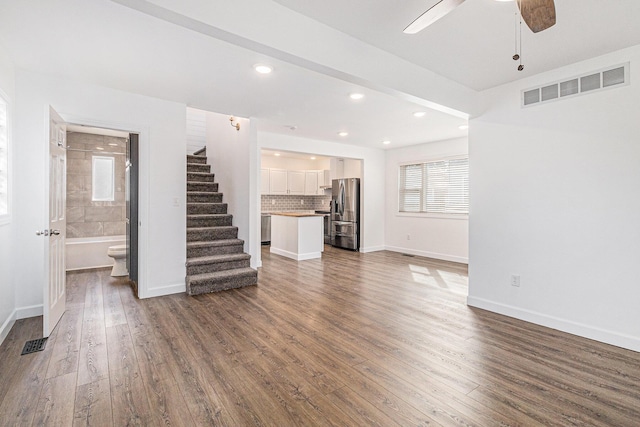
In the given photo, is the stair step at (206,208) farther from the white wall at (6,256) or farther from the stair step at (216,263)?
the white wall at (6,256)

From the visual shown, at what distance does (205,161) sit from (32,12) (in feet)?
14.9

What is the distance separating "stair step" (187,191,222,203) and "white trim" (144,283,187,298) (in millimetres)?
1842

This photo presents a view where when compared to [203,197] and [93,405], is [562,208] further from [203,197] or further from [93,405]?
[203,197]

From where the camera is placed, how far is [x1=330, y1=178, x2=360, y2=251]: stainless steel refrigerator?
7.59 metres

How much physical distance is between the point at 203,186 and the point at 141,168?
1.95 meters

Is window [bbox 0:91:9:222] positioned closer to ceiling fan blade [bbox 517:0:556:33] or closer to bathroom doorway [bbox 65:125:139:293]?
bathroom doorway [bbox 65:125:139:293]

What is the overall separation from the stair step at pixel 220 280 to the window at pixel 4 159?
1.93 m

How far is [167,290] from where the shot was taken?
13.2 ft

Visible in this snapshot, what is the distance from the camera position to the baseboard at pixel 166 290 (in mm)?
3877

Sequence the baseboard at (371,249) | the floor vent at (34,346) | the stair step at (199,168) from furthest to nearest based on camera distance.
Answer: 1. the baseboard at (371,249)
2. the stair step at (199,168)
3. the floor vent at (34,346)

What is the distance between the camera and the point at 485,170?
11.6ft

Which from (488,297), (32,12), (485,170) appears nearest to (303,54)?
(32,12)

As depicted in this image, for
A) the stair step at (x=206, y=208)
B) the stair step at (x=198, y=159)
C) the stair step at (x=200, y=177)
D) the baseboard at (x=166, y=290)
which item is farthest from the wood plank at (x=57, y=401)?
the stair step at (x=198, y=159)

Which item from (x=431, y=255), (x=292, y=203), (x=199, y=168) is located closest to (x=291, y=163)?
(x=292, y=203)
